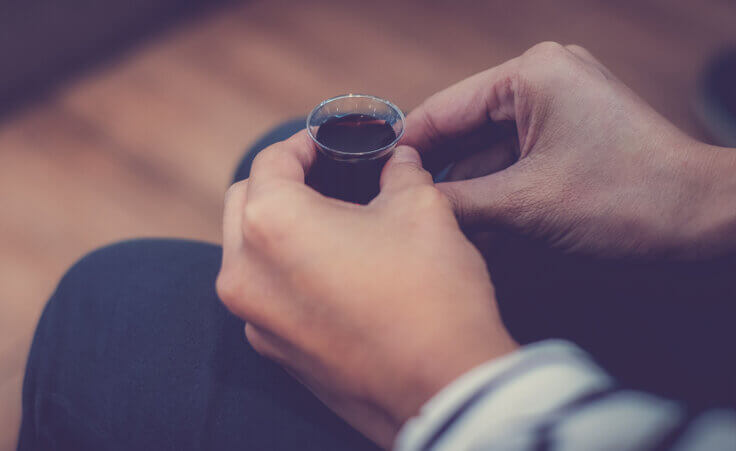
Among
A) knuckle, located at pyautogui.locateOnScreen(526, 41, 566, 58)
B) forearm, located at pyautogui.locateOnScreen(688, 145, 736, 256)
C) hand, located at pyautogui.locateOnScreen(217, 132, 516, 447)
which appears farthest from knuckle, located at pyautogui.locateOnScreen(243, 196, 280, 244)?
forearm, located at pyautogui.locateOnScreen(688, 145, 736, 256)

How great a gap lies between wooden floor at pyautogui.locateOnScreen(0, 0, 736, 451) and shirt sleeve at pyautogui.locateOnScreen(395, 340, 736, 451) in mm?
1334

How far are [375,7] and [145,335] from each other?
2012 mm

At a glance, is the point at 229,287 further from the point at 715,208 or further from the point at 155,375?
the point at 715,208

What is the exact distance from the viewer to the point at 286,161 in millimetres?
810

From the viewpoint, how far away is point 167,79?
82.5 inches

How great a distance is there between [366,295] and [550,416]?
24 cm

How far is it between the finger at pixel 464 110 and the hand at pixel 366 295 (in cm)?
35

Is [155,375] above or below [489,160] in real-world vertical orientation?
below

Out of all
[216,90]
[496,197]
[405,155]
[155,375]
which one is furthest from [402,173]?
[216,90]

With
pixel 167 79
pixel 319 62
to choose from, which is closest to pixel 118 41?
pixel 167 79

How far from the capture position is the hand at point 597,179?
35.1 inches

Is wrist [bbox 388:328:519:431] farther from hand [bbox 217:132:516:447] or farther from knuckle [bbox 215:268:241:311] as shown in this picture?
knuckle [bbox 215:268:241:311]

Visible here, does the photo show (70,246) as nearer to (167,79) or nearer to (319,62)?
(167,79)

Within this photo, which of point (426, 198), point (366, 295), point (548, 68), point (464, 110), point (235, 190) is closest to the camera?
point (366, 295)
